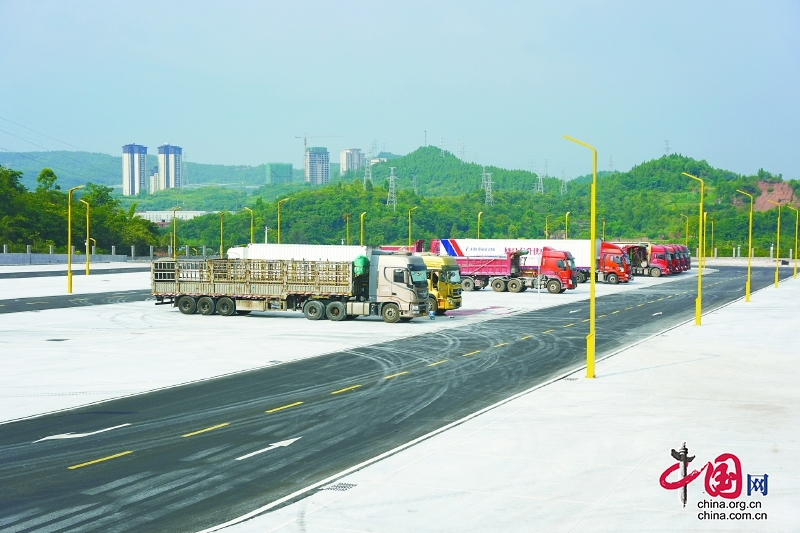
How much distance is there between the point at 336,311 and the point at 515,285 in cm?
2567

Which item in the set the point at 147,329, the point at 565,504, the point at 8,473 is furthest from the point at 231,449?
the point at 147,329

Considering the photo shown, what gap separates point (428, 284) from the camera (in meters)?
46.2

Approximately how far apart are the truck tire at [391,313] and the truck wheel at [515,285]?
24625 mm

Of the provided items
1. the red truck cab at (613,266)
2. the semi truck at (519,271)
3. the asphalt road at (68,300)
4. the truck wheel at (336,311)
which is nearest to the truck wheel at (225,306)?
the truck wheel at (336,311)

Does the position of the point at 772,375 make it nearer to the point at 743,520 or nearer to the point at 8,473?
the point at 743,520

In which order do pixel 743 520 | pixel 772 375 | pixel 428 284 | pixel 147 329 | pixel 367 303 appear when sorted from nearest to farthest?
pixel 743 520
pixel 772 375
pixel 147 329
pixel 367 303
pixel 428 284

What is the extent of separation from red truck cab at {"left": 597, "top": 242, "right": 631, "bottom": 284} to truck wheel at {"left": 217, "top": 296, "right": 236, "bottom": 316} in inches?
1615

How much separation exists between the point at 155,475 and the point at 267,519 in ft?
11.2

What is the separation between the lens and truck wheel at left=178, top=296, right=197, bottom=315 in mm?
46344

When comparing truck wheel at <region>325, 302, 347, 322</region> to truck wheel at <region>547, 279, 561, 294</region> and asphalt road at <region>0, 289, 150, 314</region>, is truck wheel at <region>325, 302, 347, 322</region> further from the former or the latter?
truck wheel at <region>547, 279, 561, 294</region>

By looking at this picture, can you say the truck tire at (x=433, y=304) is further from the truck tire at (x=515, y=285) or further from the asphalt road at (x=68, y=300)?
the asphalt road at (x=68, y=300)

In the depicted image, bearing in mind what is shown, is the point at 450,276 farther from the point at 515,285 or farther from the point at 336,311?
the point at 515,285

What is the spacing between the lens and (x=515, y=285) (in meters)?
66.4

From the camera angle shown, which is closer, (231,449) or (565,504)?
(565,504)
